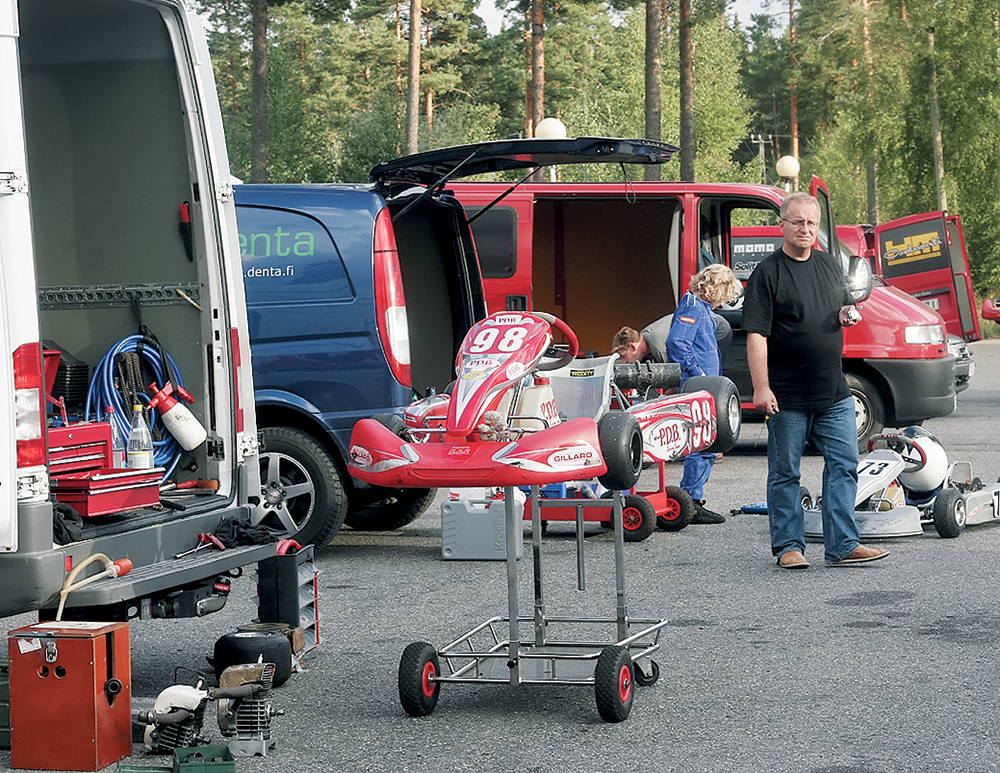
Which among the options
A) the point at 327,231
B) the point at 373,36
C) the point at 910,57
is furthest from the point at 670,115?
the point at 327,231

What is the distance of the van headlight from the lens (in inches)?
505

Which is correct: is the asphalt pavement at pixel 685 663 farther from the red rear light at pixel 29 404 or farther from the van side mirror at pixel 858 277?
the van side mirror at pixel 858 277

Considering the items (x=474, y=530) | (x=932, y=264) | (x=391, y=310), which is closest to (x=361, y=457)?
(x=391, y=310)

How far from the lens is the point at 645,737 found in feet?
15.8

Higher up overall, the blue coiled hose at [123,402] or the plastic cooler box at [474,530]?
the blue coiled hose at [123,402]

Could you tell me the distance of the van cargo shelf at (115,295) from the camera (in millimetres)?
5906

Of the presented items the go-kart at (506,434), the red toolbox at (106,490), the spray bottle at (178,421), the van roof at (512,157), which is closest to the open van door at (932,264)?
the van roof at (512,157)

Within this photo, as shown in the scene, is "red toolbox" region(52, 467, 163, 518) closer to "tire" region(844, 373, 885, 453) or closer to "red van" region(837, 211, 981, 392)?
"tire" region(844, 373, 885, 453)

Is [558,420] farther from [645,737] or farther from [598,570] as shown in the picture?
[598,570]

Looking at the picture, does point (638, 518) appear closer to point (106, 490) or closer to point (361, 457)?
point (361, 457)

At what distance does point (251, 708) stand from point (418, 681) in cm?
65

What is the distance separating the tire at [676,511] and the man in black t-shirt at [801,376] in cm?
147

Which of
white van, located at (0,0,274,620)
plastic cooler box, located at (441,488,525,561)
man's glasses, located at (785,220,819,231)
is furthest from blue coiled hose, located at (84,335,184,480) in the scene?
man's glasses, located at (785,220,819,231)

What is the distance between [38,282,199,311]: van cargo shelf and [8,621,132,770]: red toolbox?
1.75m
